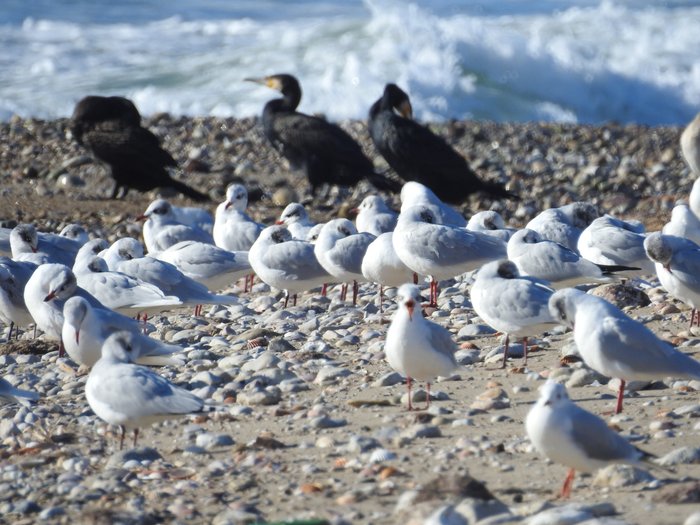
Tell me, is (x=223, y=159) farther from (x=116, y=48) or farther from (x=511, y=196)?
(x=116, y=48)

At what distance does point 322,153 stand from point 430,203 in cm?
403

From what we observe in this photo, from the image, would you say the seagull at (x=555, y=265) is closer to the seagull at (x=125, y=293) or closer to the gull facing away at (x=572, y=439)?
the seagull at (x=125, y=293)

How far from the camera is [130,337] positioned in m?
6.30

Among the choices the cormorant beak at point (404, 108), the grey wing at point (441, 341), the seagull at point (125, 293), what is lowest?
the seagull at point (125, 293)

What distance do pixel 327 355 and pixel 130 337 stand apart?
158 cm

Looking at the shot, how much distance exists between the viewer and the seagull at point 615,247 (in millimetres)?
8555

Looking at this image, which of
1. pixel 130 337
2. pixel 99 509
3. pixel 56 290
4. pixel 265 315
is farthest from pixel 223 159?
pixel 99 509

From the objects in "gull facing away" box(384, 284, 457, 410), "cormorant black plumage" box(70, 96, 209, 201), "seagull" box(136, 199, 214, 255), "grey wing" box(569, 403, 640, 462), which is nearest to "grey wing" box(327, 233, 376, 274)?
"seagull" box(136, 199, 214, 255)

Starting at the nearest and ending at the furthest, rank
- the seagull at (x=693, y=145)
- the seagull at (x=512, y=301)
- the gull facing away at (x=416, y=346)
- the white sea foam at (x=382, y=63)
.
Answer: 1. the gull facing away at (x=416, y=346)
2. the seagull at (x=512, y=301)
3. the seagull at (x=693, y=145)
4. the white sea foam at (x=382, y=63)

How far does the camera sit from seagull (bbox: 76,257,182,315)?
801cm

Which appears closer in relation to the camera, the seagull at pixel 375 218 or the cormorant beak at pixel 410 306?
the cormorant beak at pixel 410 306

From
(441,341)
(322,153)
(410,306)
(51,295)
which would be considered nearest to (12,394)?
(51,295)

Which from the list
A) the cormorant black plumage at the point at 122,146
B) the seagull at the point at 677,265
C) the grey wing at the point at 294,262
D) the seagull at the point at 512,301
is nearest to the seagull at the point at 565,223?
the grey wing at the point at 294,262

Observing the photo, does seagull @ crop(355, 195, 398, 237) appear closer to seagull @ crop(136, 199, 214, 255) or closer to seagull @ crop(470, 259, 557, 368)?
seagull @ crop(136, 199, 214, 255)
